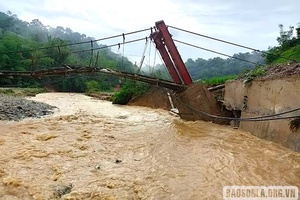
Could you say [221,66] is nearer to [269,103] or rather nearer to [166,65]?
[166,65]

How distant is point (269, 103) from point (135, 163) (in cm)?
455

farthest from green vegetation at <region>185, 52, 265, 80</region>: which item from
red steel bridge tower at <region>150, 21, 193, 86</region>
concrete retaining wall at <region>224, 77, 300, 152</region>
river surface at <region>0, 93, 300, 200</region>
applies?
river surface at <region>0, 93, 300, 200</region>

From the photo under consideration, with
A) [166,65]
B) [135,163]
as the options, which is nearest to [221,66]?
[166,65]

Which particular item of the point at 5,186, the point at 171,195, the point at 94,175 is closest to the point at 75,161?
the point at 94,175

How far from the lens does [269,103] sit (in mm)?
8297

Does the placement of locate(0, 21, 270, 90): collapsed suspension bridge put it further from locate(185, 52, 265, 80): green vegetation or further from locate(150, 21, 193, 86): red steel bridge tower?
locate(185, 52, 265, 80): green vegetation

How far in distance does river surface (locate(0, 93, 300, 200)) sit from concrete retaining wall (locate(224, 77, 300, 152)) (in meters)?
0.29

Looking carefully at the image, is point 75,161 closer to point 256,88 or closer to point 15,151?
point 15,151

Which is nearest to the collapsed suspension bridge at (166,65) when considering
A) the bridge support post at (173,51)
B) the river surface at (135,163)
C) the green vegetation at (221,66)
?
the bridge support post at (173,51)

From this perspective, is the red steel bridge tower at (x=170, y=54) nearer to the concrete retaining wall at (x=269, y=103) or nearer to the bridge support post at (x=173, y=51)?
the bridge support post at (x=173, y=51)

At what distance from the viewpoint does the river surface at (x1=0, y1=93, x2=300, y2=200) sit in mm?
4859

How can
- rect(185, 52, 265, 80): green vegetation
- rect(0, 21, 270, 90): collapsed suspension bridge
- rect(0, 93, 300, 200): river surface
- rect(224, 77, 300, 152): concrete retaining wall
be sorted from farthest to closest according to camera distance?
1. rect(185, 52, 265, 80): green vegetation
2. rect(0, 21, 270, 90): collapsed suspension bridge
3. rect(224, 77, 300, 152): concrete retaining wall
4. rect(0, 93, 300, 200): river surface

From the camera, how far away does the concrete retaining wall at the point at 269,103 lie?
280 inches

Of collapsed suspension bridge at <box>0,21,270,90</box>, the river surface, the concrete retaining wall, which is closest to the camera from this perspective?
the river surface
